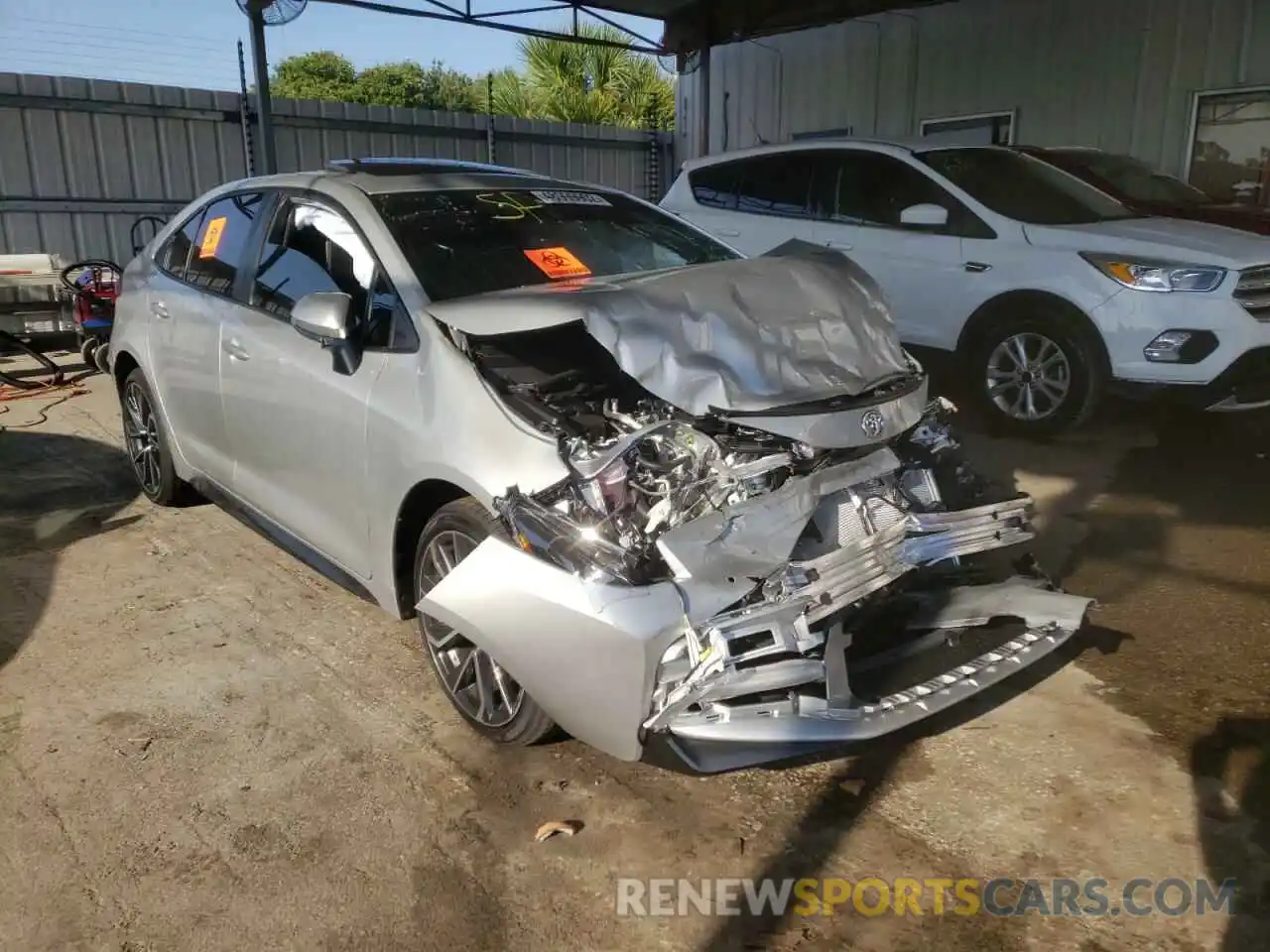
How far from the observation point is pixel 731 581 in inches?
98.9

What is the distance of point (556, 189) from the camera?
426cm

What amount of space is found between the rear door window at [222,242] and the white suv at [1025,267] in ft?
11.2

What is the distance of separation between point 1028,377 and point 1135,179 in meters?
2.25

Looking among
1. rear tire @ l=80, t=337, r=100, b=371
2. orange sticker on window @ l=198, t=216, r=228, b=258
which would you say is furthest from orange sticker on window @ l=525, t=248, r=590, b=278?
rear tire @ l=80, t=337, r=100, b=371

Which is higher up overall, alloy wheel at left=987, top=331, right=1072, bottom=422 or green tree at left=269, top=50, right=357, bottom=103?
green tree at left=269, top=50, right=357, bottom=103

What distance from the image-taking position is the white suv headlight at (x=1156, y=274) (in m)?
5.69

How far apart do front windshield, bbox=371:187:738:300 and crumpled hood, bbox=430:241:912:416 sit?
33cm

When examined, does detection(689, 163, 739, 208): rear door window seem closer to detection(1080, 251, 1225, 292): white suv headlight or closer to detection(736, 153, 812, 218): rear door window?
detection(736, 153, 812, 218): rear door window

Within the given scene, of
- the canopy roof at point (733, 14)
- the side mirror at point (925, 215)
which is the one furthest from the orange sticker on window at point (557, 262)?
the canopy roof at point (733, 14)

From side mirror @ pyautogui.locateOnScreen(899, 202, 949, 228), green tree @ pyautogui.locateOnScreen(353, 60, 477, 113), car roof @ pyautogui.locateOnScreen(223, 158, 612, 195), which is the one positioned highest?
green tree @ pyautogui.locateOnScreen(353, 60, 477, 113)

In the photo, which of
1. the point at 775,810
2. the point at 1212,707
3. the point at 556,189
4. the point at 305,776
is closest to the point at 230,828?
the point at 305,776

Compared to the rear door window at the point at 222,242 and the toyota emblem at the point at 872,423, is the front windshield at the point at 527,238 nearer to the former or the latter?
the rear door window at the point at 222,242

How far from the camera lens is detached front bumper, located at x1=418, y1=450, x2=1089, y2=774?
8.06 ft

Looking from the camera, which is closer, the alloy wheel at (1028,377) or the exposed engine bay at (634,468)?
the exposed engine bay at (634,468)
